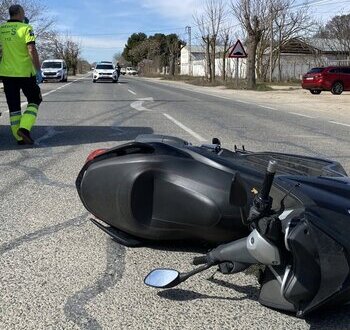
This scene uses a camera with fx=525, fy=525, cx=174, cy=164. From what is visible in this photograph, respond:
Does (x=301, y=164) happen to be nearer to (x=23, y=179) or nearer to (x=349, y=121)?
(x=23, y=179)

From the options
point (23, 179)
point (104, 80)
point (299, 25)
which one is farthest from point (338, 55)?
point (23, 179)

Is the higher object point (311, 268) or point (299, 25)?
point (299, 25)

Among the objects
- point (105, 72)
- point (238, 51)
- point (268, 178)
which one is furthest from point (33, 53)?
point (105, 72)

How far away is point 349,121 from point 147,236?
11.8 metres

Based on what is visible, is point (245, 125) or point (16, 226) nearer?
point (16, 226)

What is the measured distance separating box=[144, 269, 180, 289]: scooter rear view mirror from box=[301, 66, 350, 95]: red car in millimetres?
27523

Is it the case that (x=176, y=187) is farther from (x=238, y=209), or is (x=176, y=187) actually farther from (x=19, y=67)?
(x=19, y=67)

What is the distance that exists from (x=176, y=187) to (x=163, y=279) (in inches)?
23.5

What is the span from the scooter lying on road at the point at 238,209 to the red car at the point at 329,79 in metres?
26.1

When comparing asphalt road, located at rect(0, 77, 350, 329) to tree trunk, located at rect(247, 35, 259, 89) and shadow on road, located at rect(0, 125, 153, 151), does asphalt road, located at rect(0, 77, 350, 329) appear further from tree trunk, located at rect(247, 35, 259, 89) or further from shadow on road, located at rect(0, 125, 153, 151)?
tree trunk, located at rect(247, 35, 259, 89)

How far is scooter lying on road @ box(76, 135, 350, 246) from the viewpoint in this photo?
307cm

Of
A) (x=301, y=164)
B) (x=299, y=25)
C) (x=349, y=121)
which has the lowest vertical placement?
(x=349, y=121)

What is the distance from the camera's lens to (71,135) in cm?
938

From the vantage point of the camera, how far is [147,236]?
3.36 m
